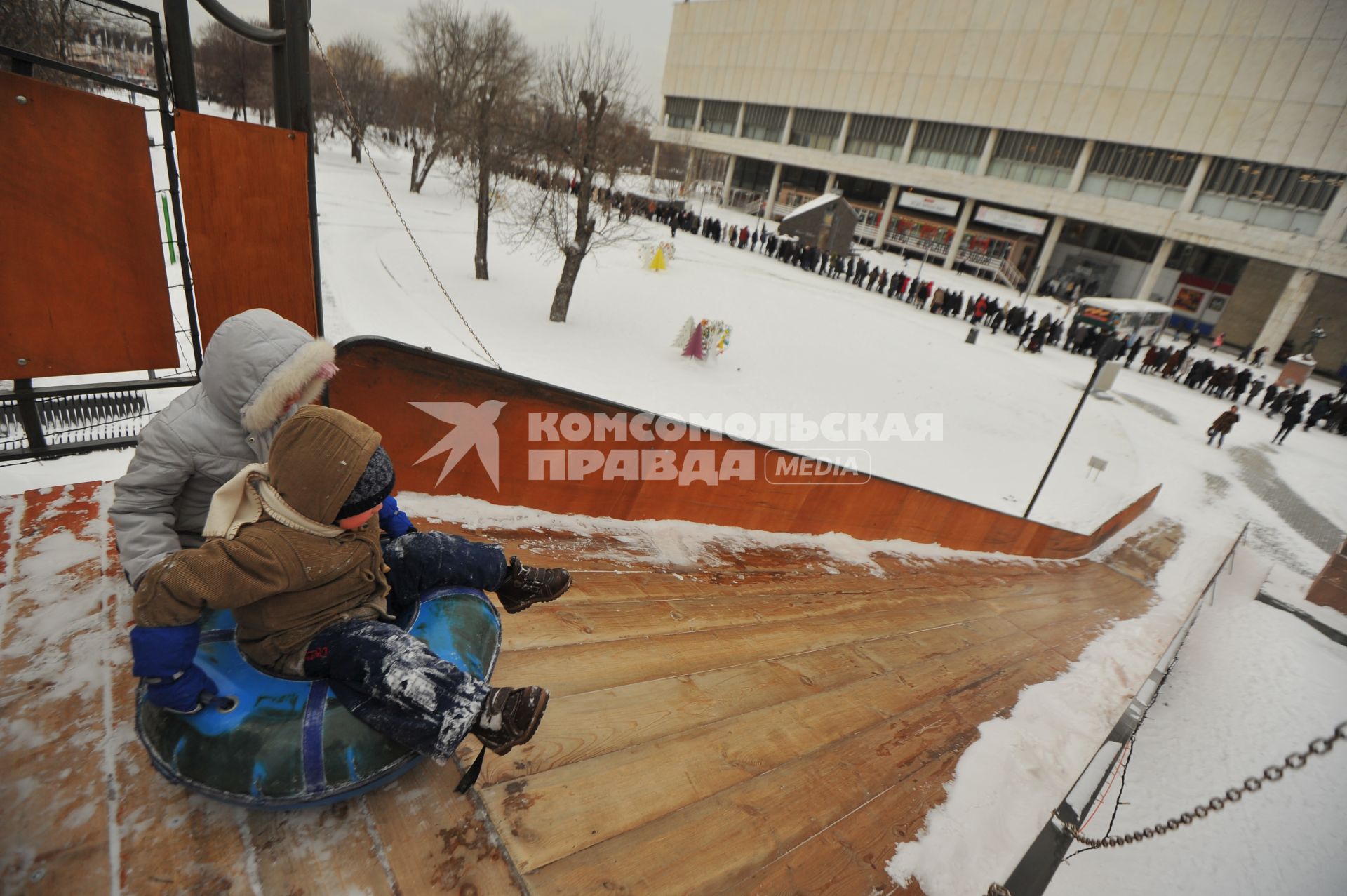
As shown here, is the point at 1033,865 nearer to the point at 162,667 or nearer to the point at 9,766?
the point at 162,667

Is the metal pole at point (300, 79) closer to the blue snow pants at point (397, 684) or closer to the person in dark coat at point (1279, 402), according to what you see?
the blue snow pants at point (397, 684)

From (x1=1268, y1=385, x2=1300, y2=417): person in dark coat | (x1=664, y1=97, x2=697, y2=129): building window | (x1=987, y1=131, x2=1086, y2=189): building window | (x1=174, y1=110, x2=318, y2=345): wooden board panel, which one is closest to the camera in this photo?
(x1=174, y1=110, x2=318, y2=345): wooden board panel

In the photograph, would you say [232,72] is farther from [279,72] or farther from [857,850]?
[857,850]

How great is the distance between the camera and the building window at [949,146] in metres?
39.7

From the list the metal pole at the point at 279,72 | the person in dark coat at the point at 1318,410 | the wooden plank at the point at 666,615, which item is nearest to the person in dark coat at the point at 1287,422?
the person in dark coat at the point at 1318,410

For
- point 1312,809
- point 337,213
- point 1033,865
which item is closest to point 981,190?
point 337,213

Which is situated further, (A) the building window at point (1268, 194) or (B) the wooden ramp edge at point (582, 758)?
(A) the building window at point (1268, 194)

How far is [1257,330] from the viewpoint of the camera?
3197 cm

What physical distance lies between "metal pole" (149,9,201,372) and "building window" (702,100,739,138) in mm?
59172

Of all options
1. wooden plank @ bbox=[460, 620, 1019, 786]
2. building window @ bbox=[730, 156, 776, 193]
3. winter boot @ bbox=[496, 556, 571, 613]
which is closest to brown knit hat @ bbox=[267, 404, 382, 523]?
winter boot @ bbox=[496, 556, 571, 613]

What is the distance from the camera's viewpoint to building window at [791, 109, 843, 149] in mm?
47188

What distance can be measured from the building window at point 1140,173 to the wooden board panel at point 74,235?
4366 cm

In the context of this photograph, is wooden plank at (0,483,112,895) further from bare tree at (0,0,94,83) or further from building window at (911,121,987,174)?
building window at (911,121,987,174)

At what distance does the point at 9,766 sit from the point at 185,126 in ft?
9.62
